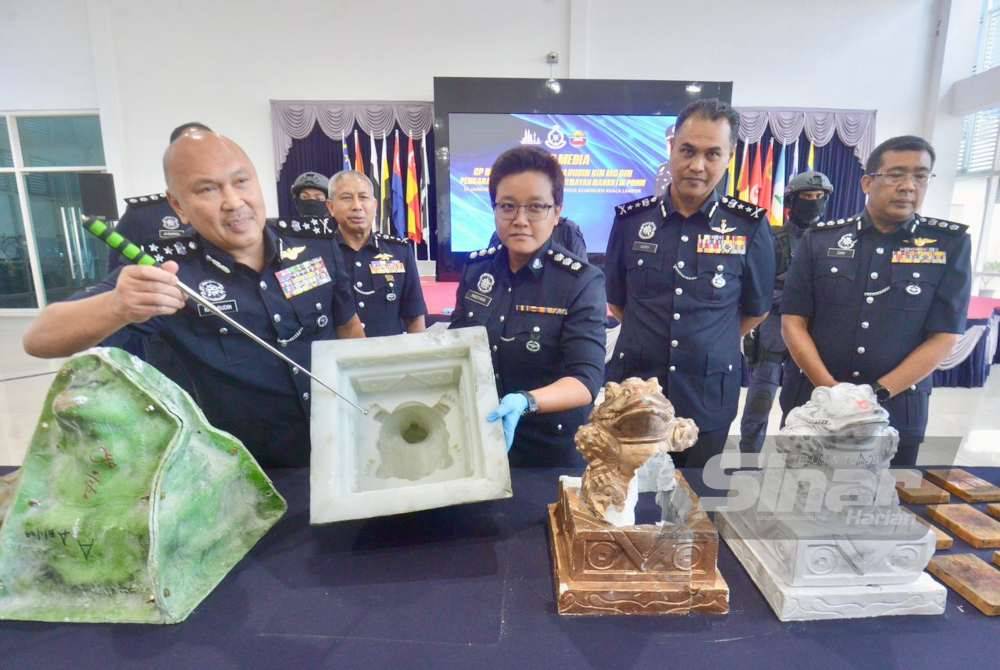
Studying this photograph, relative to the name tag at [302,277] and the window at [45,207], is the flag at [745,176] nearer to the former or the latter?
→ the name tag at [302,277]

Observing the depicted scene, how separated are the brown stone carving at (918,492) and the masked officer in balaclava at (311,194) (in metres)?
2.71

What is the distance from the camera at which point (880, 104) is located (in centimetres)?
587

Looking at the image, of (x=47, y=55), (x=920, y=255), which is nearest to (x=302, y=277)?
(x=920, y=255)

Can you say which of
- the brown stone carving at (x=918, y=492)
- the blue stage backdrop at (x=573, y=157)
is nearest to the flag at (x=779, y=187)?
the blue stage backdrop at (x=573, y=157)

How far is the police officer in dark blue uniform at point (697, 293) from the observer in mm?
1690

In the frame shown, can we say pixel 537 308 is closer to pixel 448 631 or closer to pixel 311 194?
pixel 448 631

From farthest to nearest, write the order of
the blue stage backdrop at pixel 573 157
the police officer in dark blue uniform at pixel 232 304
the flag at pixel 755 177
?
the flag at pixel 755 177 → the blue stage backdrop at pixel 573 157 → the police officer in dark blue uniform at pixel 232 304

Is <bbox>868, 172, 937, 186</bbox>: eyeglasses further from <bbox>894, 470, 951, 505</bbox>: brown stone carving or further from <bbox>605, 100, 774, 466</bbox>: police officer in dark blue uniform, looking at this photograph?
<bbox>894, 470, 951, 505</bbox>: brown stone carving

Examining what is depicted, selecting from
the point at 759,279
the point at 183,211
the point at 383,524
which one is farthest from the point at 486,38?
the point at 383,524

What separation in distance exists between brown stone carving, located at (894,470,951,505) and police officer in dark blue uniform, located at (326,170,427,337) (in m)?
1.78

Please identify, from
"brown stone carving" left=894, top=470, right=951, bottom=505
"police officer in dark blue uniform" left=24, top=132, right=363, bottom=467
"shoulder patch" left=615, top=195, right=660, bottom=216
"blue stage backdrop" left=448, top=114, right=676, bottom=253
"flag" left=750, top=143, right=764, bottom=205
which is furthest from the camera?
"flag" left=750, top=143, right=764, bottom=205

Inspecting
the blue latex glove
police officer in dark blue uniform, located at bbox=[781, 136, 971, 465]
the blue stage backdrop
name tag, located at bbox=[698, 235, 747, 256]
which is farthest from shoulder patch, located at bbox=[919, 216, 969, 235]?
the blue stage backdrop

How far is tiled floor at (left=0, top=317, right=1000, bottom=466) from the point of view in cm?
292

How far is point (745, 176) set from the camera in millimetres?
5727
